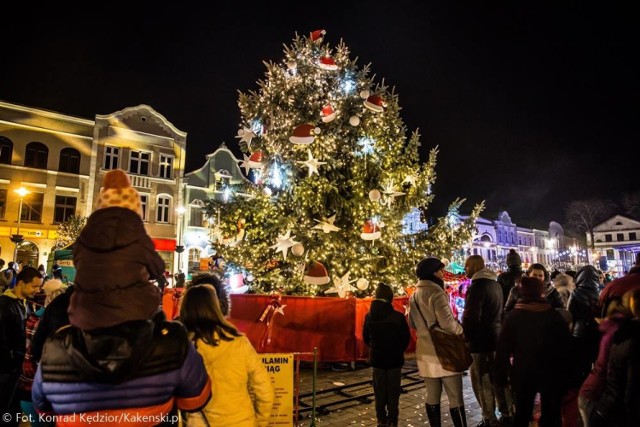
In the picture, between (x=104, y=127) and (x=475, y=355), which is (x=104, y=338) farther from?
(x=104, y=127)

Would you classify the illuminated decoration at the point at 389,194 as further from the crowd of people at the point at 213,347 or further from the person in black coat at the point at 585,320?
the person in black coat at the point at 585,320

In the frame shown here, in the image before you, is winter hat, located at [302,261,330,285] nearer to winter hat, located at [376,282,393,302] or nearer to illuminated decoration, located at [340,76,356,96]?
winter hat, located at [376,282,393,302]

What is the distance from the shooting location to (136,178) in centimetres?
2903

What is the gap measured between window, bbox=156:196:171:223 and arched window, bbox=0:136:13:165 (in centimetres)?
952

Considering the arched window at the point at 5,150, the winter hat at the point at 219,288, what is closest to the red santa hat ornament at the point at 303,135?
the winter hat at the point at 219,288

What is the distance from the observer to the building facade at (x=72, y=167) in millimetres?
25266

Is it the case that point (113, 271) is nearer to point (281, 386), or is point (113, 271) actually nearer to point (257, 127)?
point (281, 386)

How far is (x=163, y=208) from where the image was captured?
99.3 ft

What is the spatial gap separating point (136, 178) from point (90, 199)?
3.38m

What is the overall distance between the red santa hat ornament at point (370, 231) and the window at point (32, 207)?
25540mm

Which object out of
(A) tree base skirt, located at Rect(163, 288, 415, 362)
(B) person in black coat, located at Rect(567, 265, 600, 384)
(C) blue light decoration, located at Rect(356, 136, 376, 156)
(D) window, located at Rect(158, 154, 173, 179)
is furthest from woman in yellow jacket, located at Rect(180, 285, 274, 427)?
(D) window, located at Rect(158, 154, 173, 179)

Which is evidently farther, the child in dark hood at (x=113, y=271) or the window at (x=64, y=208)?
the window at (x=64, y=208)

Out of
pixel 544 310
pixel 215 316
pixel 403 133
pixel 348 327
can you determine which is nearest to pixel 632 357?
pixel 544 310

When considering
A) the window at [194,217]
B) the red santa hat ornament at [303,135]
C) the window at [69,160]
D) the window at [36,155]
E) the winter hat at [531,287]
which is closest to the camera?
the winter hat at [531,287]
